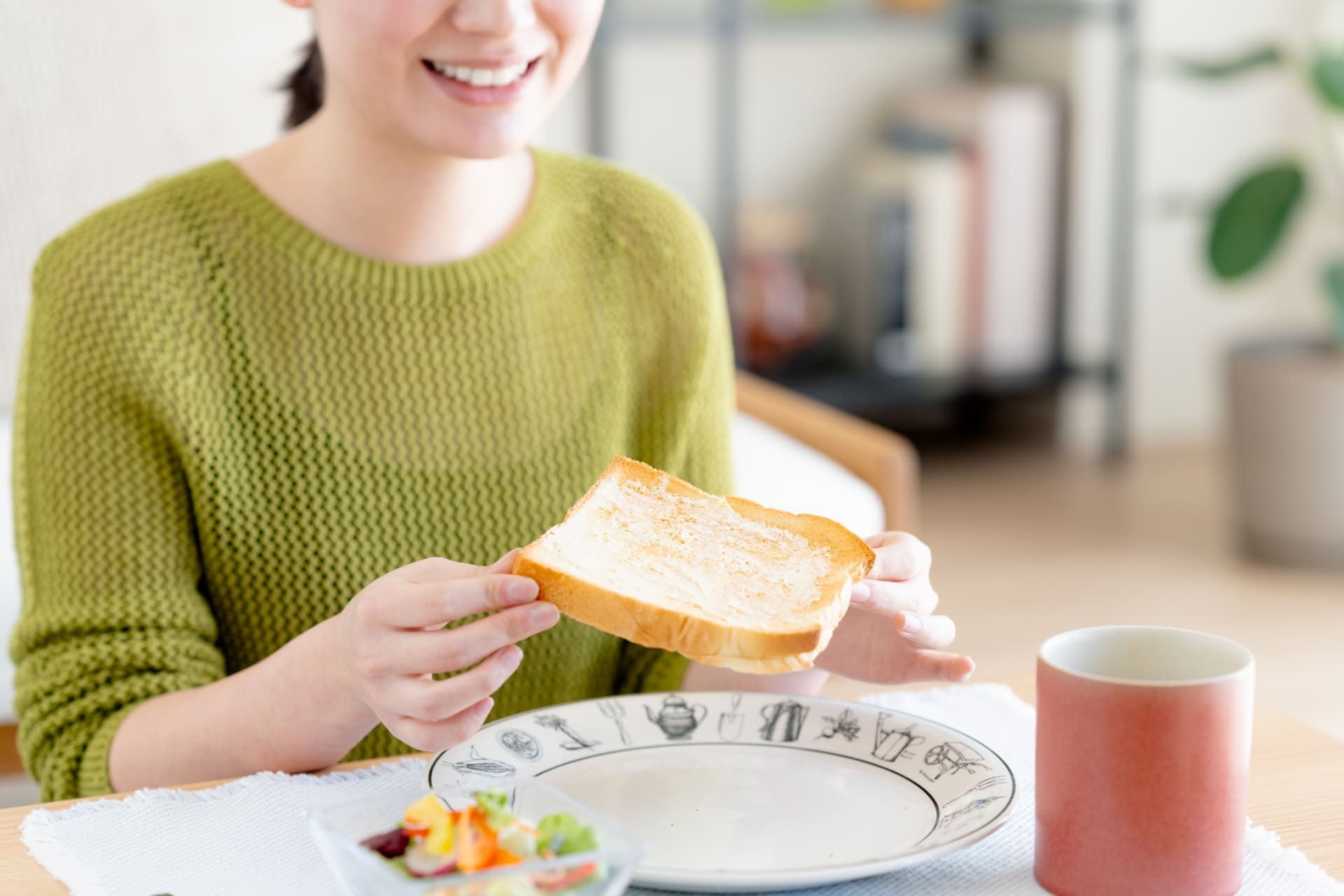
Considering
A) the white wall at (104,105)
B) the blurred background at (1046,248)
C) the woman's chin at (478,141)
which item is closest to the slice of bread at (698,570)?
the woman's chin at (478,141)

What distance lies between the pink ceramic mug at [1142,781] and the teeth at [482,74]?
18.5 inches

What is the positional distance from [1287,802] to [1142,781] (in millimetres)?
176

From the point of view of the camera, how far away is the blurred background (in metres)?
2.70

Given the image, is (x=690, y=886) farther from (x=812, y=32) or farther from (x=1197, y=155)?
(x=1197, y=155)

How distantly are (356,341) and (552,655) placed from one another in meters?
0.25

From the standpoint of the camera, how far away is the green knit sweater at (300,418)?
0.95 m

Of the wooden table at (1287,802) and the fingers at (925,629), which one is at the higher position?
the fingers at (925,629)

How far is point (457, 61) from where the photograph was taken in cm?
90

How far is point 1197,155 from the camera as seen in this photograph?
348 cm

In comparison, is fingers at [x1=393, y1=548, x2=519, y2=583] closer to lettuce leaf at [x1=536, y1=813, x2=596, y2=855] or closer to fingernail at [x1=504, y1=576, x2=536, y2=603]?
fingernail at [x1=504, y1=576, x2=536, y2=603]

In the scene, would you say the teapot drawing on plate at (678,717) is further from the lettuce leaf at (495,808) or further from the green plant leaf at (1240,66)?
the green plant leaf at (1240,66)

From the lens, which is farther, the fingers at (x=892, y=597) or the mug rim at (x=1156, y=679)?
the fingers at (x=892, y=597)

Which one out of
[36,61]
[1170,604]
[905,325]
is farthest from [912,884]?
[905,325]

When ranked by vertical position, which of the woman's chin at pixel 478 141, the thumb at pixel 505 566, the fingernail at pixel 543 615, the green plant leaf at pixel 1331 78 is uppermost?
the woman's chin at pixel 478 141
